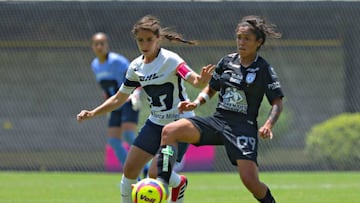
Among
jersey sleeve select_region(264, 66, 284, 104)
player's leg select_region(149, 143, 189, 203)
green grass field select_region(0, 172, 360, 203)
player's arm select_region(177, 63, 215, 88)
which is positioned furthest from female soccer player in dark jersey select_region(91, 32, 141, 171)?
jersey sleeve select_region(264, 66, 284, 104)

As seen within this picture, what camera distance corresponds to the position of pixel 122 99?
28.7 ft

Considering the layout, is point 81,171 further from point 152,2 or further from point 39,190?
point 39,190

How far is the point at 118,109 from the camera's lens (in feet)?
43.3

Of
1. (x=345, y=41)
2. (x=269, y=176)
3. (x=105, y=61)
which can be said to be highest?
(x=105, y=61)

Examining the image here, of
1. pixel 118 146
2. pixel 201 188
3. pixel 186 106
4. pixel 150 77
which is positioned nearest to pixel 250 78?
pixel 186 106

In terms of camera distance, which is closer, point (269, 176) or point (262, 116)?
point (269, 176)

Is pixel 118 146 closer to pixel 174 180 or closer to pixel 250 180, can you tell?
pixel 174 180

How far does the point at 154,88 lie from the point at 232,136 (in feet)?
3.07

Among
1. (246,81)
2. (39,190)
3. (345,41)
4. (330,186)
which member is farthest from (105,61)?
(345,41)

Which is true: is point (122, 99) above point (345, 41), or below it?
above

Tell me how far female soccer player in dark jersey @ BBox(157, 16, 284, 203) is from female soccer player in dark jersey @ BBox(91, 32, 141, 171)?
499 cm

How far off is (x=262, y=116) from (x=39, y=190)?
20.8ft

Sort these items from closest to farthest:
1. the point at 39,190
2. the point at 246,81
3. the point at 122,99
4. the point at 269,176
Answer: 1. the point at 246,81
2. the point at 122,99
3. the point at 39,190
4. the point at 269,176

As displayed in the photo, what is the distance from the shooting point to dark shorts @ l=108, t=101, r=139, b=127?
13.1 metres
